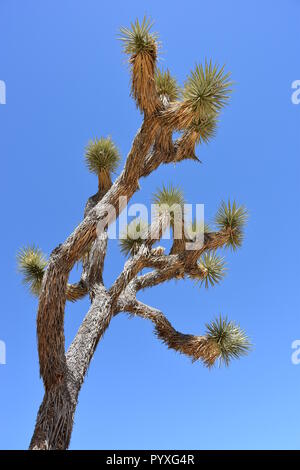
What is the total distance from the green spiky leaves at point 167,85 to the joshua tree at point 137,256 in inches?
0.5

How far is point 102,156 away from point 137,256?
1.72m

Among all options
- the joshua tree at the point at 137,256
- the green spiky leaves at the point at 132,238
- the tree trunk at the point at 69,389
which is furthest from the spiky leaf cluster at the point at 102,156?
the tree trunk at the point at 69,389

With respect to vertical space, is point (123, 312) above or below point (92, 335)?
above

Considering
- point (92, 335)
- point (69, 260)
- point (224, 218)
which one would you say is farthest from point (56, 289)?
point (224, 218)

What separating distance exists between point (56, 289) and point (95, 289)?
1.07 m

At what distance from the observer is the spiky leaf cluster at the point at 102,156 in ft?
22.9

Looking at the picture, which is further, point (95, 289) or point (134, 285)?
point (134, 285)

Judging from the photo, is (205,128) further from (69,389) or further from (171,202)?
(69,389)

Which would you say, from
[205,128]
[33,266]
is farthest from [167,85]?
[33,266]

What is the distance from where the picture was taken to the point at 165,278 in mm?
6656

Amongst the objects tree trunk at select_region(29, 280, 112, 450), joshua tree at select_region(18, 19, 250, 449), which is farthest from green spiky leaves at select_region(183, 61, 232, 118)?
tree trunk at select_region(29, 280, 112, 450)

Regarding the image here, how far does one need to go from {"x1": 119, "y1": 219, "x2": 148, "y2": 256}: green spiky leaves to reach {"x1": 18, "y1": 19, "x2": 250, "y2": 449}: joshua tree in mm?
17
